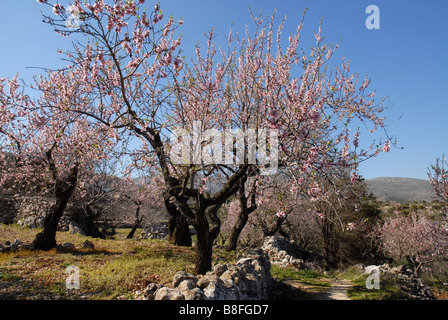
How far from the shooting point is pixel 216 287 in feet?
16.8

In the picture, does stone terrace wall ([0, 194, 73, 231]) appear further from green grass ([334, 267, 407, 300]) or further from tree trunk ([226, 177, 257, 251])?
green grass ([334, 267, 407, 300])

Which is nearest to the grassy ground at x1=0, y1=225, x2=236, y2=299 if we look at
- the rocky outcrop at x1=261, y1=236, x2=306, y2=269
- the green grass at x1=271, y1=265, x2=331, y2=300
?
the green grass at x1=271, y1=265, x2=331, y2=300

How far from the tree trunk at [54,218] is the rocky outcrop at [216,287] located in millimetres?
8380

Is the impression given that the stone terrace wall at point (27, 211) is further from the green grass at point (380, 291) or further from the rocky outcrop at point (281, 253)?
the green grass at point (380, 291)

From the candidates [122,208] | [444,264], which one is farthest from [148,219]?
[444,264]

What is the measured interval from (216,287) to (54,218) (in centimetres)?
949

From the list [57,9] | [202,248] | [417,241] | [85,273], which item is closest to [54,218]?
[85,273]

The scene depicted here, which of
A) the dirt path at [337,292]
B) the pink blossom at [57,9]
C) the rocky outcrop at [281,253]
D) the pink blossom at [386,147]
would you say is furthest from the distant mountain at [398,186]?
the pink blossom at [57,9]

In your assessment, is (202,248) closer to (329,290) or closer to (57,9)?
(329,290)

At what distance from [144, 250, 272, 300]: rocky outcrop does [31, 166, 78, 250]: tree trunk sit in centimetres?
838

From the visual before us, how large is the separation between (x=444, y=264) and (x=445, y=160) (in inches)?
420

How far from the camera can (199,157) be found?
705 cm

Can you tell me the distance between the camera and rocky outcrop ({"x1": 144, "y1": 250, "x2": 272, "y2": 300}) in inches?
180
